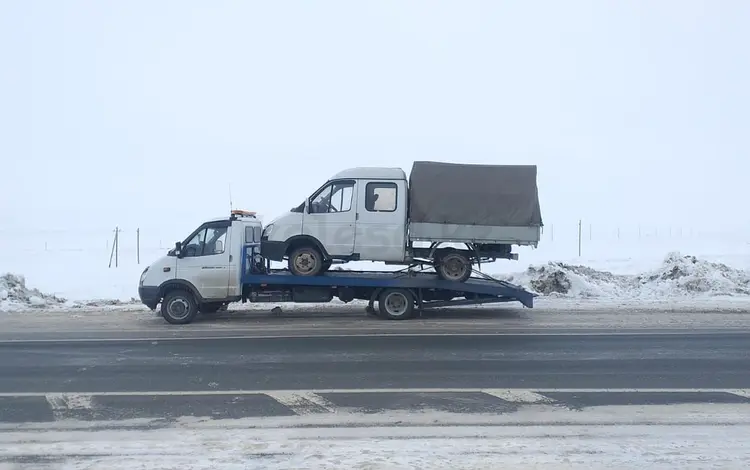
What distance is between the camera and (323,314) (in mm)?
16359

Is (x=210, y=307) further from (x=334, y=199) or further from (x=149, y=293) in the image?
(x=334, y=199)

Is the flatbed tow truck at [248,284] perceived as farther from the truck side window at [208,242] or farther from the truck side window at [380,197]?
the truck side window at [380,197]

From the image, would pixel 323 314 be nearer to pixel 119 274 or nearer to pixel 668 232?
pixel 119 274

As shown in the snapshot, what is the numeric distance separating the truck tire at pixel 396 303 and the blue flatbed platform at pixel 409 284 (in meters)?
0.15

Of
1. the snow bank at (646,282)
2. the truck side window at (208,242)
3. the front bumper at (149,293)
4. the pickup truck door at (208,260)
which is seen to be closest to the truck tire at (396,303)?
the pickup truck door at (208,260)

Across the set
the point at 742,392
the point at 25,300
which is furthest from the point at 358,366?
the point at 25,300

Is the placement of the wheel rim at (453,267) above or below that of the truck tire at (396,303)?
above

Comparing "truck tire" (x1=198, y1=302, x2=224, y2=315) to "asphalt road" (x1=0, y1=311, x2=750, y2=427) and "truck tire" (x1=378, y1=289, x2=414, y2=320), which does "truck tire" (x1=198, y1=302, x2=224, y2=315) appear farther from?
"truck tire" (x1=378, y1=289, x2=414, y2=320)

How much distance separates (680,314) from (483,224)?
5173 millimetres

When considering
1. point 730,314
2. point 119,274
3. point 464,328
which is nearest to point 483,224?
point 464,328

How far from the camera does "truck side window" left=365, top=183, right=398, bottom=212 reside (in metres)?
15.2

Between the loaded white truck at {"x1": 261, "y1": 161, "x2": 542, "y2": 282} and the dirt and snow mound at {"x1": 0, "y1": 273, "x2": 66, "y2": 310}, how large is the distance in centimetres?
697

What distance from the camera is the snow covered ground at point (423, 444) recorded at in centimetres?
602

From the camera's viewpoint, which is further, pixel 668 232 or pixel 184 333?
pixel 668 232
